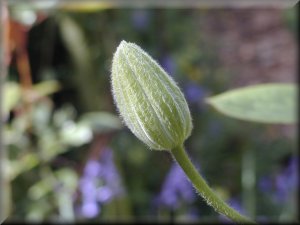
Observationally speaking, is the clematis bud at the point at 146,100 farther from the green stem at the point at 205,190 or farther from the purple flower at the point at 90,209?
the purple flower at the point at 90,209

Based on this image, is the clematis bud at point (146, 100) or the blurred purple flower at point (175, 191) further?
the blurred purple flower at point (175, 191)

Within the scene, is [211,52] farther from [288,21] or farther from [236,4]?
[236,4]

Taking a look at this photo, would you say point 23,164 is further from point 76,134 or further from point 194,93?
point 194,93

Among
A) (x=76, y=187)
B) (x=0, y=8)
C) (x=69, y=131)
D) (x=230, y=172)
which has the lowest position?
(x=230, y=172)

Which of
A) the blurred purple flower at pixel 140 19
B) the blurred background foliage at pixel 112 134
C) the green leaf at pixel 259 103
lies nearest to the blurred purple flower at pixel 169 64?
the blurred background foliage at pixel 112 134

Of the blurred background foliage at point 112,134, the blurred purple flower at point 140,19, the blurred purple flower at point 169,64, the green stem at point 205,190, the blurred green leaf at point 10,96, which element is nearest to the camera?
the green stem at point 205,190

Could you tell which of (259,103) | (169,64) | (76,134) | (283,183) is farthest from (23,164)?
(259,103)

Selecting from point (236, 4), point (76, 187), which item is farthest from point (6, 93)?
point (236, 4)
